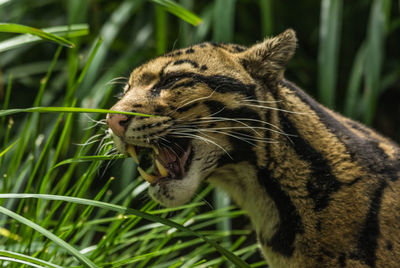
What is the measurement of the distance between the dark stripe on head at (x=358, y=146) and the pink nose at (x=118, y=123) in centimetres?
57

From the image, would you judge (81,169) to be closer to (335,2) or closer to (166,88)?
(166,88)

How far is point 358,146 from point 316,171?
175 millimetres

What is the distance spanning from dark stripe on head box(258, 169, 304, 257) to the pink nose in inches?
17.8

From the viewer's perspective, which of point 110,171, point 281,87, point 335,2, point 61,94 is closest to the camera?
point 281,87

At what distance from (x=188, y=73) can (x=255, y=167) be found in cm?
36

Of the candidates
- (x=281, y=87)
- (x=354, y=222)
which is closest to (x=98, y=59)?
(x=281, y=87)

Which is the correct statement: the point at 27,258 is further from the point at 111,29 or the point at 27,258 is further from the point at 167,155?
the point at 111,29

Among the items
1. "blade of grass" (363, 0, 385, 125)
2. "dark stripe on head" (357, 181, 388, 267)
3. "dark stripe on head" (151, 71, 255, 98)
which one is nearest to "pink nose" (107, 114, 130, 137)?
"dark stripe on head" (151, 71, 255, 98)

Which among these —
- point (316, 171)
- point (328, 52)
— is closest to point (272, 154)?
point (316, 171)

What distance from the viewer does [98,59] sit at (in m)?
3.09

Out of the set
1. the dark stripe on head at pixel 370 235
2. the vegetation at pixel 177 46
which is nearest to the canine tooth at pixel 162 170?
the dark stripe on head at pixel 370 235

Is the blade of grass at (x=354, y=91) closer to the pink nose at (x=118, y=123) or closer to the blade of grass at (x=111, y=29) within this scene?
the blade of grass at (x=111, y=29)

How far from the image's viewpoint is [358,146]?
70.8 inches

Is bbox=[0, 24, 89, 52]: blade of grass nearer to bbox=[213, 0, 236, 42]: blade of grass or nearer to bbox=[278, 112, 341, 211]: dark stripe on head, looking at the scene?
bbox=[278, 112, 341, 211]: dark stripe on head
